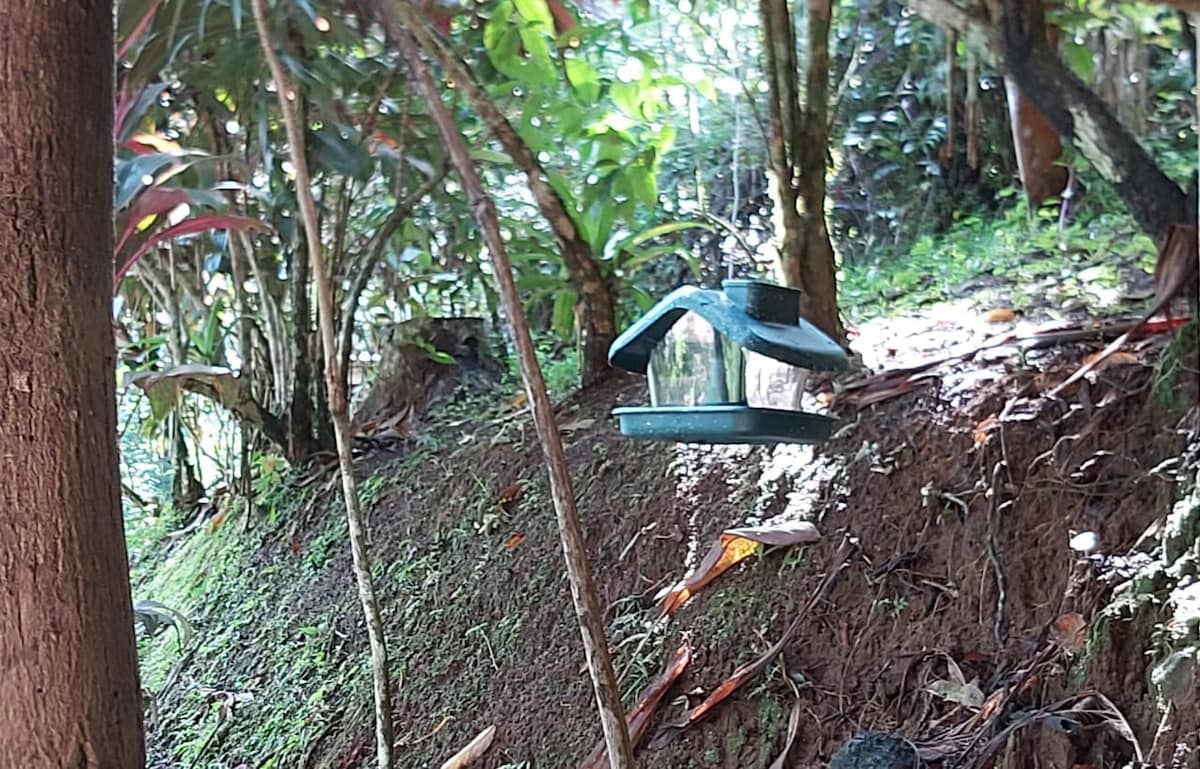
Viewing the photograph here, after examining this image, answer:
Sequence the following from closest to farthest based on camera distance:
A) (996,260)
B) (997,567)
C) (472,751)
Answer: (997,567)
(472,751)
(996,260)

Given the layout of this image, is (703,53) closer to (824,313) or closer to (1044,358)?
(824,313)

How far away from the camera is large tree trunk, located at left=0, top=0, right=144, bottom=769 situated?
103 cm

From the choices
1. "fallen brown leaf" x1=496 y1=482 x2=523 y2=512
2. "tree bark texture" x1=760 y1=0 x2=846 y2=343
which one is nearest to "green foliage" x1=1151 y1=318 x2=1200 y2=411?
"tree bark texture" x1=760 y1=0 x2=846 y2=343

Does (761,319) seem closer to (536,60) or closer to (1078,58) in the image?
(536,60)

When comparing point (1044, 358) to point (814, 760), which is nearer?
point (814, 760)

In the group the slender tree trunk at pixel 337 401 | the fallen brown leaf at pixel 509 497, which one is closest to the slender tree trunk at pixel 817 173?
the fallen brown leaf at pixel 509 497

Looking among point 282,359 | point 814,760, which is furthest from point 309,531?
point 814,760

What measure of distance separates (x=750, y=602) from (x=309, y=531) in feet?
4.79

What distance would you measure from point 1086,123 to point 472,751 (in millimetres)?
2001

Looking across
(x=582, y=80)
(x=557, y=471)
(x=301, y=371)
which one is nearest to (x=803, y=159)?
(x=582, y=80)

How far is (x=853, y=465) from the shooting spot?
243 centimetres

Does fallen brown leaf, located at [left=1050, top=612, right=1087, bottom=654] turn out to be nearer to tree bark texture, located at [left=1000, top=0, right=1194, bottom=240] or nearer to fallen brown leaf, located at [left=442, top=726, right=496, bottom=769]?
tree bark texture, located at [left=1000, top=0, right=1194, bottom=240]

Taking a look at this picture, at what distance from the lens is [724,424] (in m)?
1.37

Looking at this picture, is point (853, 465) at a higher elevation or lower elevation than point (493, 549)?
higher
